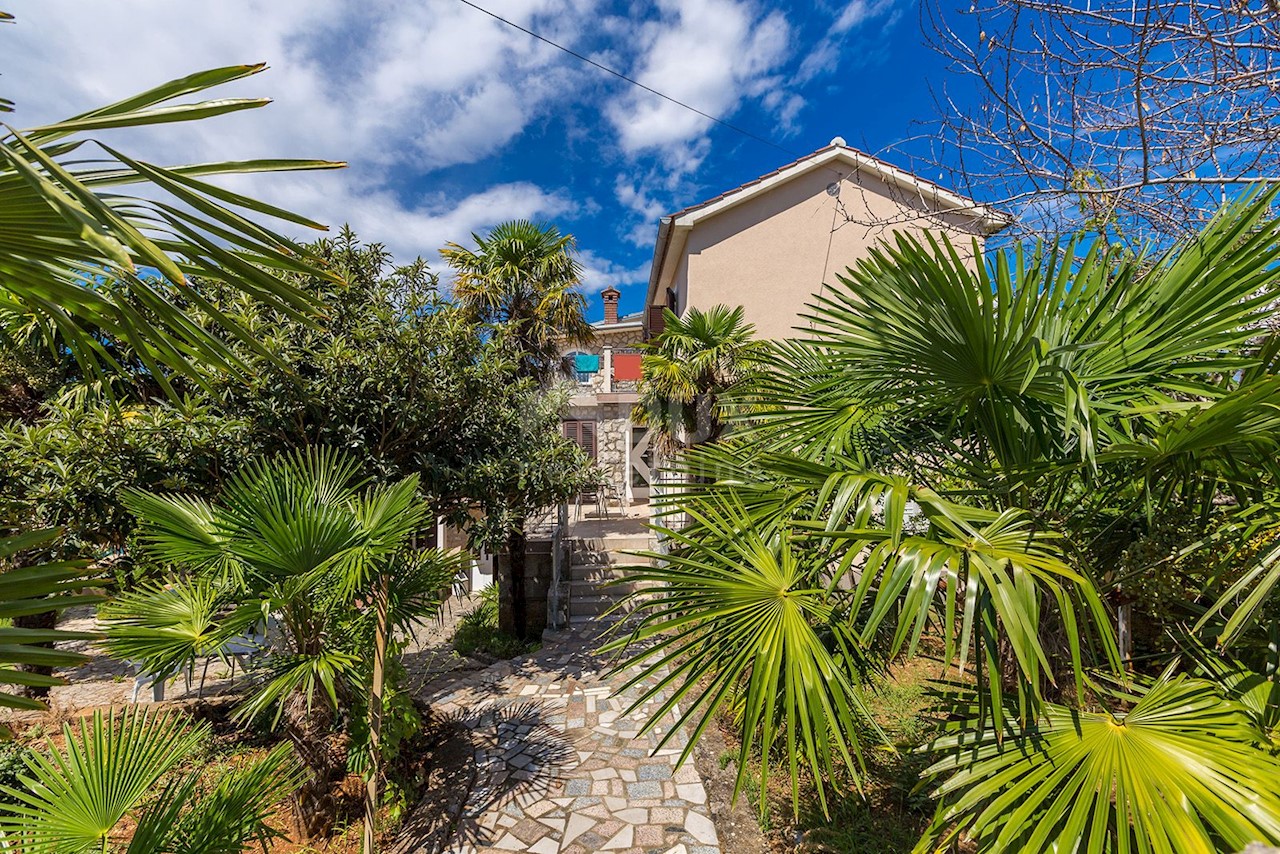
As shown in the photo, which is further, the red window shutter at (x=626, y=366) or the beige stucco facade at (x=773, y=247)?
the red window shutter at (x=626, y=366)

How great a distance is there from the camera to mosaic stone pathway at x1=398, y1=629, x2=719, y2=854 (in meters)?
4.61

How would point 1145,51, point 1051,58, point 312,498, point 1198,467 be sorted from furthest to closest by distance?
point 312,498, point 1051,58, point 1145,51, point 1198,467

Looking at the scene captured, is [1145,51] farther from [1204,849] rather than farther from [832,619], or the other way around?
[1204,849]

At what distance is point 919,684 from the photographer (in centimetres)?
690

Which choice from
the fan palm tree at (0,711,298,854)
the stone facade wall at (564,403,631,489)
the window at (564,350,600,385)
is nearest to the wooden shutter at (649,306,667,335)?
the window at (564,350,600,385)

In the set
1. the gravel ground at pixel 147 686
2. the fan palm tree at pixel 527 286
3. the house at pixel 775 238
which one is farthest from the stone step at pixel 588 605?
the fan palm tree at pixel 527 286

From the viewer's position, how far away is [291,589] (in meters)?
3.64

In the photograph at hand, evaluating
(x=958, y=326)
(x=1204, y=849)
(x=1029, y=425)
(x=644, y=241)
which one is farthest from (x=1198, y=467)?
(x=644, y=241)

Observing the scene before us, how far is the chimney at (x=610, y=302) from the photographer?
2258cm

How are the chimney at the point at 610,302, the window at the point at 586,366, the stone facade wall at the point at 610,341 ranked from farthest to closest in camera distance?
the chimney at the point at 610,302 → the stone facade wall at the point at 610,341 → the window at the point at 586,366

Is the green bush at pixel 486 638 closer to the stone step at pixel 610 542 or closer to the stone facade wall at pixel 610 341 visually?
the stone step at pixel 610 542

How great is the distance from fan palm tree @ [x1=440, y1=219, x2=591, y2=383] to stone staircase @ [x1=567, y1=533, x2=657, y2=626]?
164 inches

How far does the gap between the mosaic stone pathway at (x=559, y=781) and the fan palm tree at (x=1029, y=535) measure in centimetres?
138

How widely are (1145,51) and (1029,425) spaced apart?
2.58 meters
